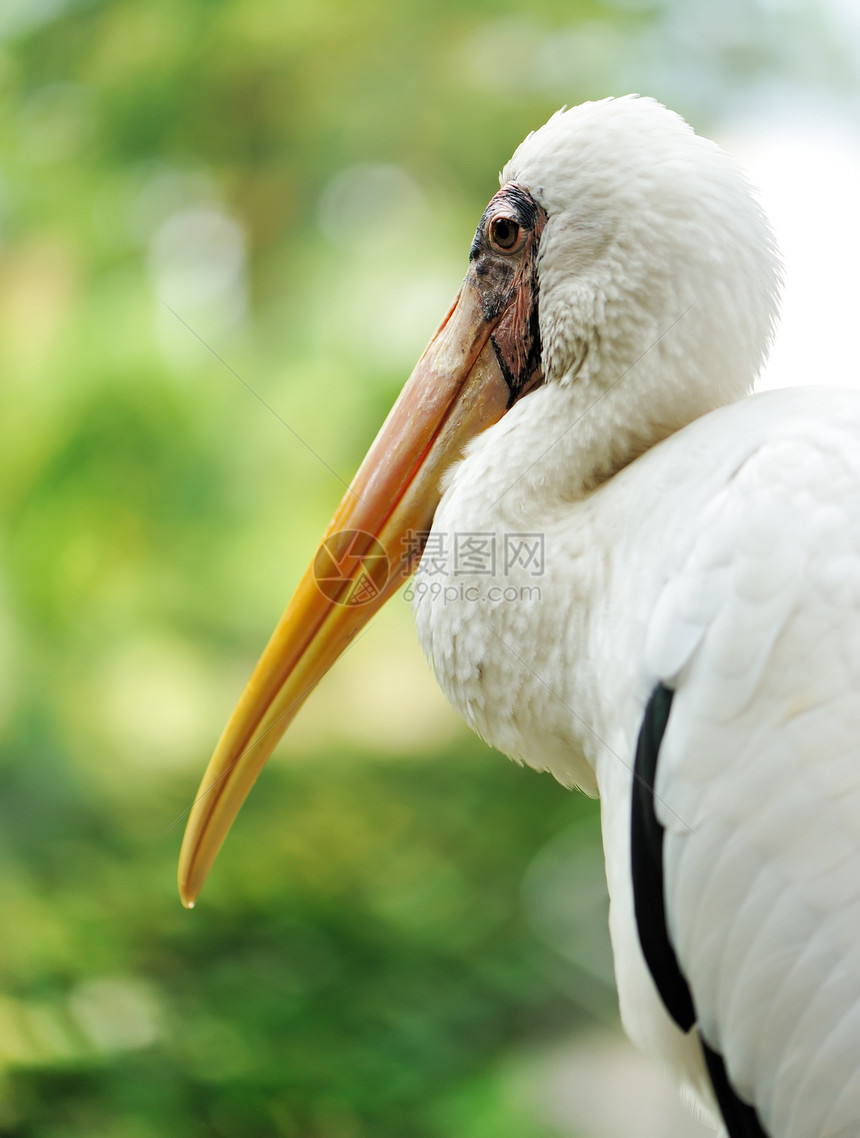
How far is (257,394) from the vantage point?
4.89 metres

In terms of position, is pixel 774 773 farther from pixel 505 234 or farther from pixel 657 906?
pixel 505 234

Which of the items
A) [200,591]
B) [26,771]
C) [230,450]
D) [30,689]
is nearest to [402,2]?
[230,450]

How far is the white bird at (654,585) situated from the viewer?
0.94m

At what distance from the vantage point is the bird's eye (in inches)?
50.2

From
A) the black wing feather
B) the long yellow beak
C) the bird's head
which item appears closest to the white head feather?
the bird's head

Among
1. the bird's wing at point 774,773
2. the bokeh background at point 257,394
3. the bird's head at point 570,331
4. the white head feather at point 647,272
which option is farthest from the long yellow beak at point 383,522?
the bokeh background at point 257,394

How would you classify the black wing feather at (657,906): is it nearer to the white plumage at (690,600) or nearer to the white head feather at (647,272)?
the white plumage at (690,600)

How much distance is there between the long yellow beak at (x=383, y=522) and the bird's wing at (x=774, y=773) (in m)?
0.45

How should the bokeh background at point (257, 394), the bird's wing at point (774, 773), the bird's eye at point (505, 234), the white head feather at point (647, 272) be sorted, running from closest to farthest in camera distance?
Answer: the bird's wing at point (774, 773)
the white head feather at point (647, 272)
the bird's eye at point (505, 234)
the bokeh background at point (257, 394)

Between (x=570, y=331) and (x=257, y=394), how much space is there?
3886 mm

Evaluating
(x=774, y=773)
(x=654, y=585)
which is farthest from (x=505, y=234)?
(x=774, y=773)

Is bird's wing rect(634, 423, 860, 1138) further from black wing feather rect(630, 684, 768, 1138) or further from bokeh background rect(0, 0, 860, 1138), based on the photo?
bokeh background rect(0, 0, 860, 1138)

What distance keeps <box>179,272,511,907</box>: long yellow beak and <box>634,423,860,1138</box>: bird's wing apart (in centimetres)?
45

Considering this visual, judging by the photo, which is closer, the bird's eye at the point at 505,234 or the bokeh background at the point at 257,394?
the bird's eye at the point at 505,234
